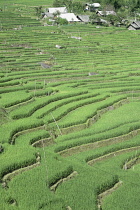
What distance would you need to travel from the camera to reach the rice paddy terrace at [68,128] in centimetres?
1293

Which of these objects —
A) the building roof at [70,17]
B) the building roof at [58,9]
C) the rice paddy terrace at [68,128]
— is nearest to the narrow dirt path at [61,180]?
the rice paddy terrace at [68,128]

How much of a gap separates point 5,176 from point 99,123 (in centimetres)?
909

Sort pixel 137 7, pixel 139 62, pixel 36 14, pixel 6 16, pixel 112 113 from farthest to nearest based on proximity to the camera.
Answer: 1. pixel 137 7
2. pixel 36 14
3. pixel 6 16
4. pixel 139 62
5. pixel 112 113

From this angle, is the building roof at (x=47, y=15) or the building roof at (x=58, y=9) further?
the building roof at (x=58, y=9)

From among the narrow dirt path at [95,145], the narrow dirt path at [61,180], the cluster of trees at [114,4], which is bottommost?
the narrow dirt path at [95,145]

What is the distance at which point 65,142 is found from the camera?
17.6 metres

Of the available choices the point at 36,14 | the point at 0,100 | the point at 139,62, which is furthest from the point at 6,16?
the point at 0,100

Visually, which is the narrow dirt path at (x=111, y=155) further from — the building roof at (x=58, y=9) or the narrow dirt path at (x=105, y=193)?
the building roof at (x=58, y=9)

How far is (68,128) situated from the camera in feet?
Result: 64.4

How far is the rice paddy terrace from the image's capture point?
509 inches

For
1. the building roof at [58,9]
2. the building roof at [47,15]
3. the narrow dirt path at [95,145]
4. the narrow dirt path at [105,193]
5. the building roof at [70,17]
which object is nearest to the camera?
the narrow dirt path at [105,193]

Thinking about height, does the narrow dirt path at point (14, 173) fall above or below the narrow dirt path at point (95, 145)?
above

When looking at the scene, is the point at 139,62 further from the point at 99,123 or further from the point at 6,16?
the point at 6,16

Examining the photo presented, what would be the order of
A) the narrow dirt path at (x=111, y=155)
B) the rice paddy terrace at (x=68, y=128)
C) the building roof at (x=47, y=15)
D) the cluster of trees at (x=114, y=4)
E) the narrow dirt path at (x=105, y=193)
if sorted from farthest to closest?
the cluster of trees at (x=114, y=4)
the building roof at (x=47, y=15)
the narrow dirt path at (x=111, y=155)
the narrow dirt path at (x=105, y=193)
the rice paddy terrace at (x=68, y=128)
